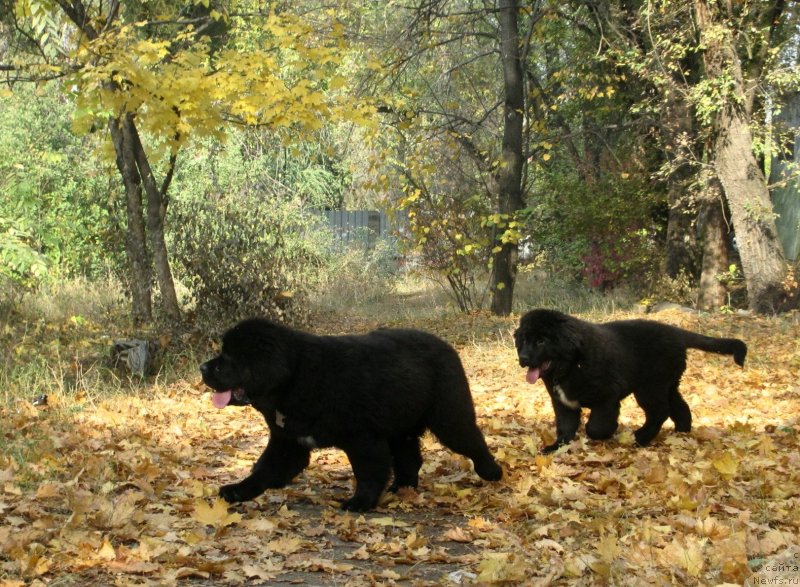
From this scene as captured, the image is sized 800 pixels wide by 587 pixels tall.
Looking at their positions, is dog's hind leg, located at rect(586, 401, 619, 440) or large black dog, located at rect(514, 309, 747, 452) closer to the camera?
large black dog, located at rect(514, 309, 747, 452)

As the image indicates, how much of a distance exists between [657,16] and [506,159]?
12.3 ft

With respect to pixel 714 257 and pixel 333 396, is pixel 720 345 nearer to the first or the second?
pixel 333 396

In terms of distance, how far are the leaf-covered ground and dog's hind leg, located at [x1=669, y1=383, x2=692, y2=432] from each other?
18cm

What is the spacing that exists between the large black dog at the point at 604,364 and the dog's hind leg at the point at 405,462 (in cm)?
106

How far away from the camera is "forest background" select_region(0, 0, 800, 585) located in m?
4.93

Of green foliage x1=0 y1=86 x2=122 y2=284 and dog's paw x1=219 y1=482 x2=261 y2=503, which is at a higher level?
green foliage x1=0 y1=86 x2=122 y2=284

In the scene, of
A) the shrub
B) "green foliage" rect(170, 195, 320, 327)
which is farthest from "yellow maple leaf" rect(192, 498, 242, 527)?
the shrub

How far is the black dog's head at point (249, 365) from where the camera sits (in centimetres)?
554

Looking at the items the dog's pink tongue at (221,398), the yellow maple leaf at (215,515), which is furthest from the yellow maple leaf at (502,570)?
the dog's pink tongue at (221,398)

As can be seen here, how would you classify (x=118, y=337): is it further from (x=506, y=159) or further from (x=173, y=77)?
(x=506, y=159)

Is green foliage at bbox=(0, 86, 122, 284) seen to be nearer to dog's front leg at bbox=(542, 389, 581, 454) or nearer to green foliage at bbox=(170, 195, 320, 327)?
green foliage at bbox=(170, 195, 320, 327)

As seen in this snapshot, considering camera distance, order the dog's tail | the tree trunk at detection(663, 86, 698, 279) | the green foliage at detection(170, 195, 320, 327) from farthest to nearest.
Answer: the tree trunk at detection(663, 86, 698, 279)
the green foliage at detection(170, 195, 320, 327)
the dog's tail

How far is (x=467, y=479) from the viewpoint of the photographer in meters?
6.50

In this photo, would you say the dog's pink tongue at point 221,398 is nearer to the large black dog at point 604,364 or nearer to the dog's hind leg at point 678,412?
the large black dog at point 604,364
